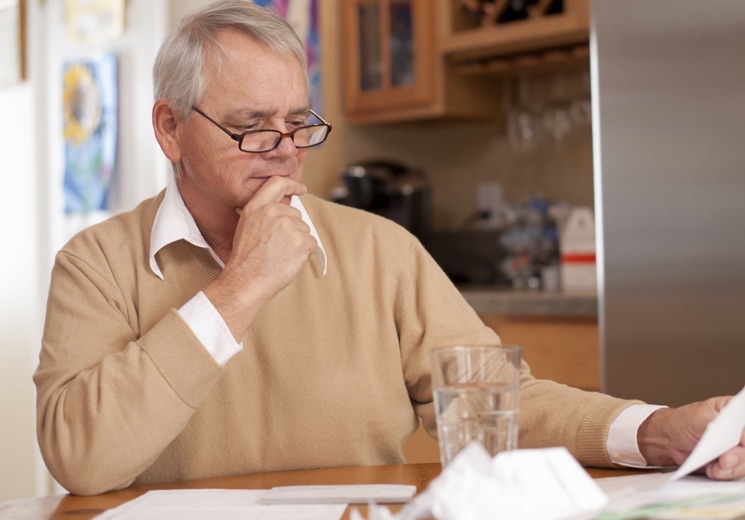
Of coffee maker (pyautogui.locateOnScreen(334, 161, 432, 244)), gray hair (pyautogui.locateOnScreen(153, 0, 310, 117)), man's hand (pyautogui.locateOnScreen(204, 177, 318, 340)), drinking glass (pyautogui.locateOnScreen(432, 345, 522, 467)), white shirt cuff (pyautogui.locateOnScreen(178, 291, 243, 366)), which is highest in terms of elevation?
gray hair (pyautogui.locateOnScreen(153, 0, 310, 117))

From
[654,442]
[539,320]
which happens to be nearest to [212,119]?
[654,442]

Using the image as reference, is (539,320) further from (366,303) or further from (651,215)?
(366,303)

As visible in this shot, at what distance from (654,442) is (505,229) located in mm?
2442

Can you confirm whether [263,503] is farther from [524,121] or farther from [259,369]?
[524,121]

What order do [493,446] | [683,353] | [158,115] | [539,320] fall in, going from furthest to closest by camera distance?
[539,320], [683,353], [158,115], [493,446]

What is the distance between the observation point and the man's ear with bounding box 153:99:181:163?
151cm

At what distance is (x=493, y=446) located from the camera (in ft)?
3.25

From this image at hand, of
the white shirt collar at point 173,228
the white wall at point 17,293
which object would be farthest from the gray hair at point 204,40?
the white wall at point 17,293

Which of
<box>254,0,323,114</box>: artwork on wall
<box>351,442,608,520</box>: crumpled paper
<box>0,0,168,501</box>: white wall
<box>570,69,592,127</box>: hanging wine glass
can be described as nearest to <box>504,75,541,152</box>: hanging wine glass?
<box>570,69,592,127</box>: hanging wine glass

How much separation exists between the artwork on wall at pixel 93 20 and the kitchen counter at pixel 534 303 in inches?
58.1

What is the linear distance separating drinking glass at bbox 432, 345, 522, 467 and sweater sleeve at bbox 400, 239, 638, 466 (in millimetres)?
274

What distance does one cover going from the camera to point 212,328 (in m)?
1.19

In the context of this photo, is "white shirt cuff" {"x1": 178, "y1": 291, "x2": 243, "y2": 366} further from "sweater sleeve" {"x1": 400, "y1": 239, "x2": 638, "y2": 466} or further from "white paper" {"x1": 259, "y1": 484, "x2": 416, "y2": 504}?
"sweater sleeve" {"x1": 400, "y1": 239, "x2": 638, "y2": 466}

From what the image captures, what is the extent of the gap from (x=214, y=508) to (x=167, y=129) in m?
0.67
